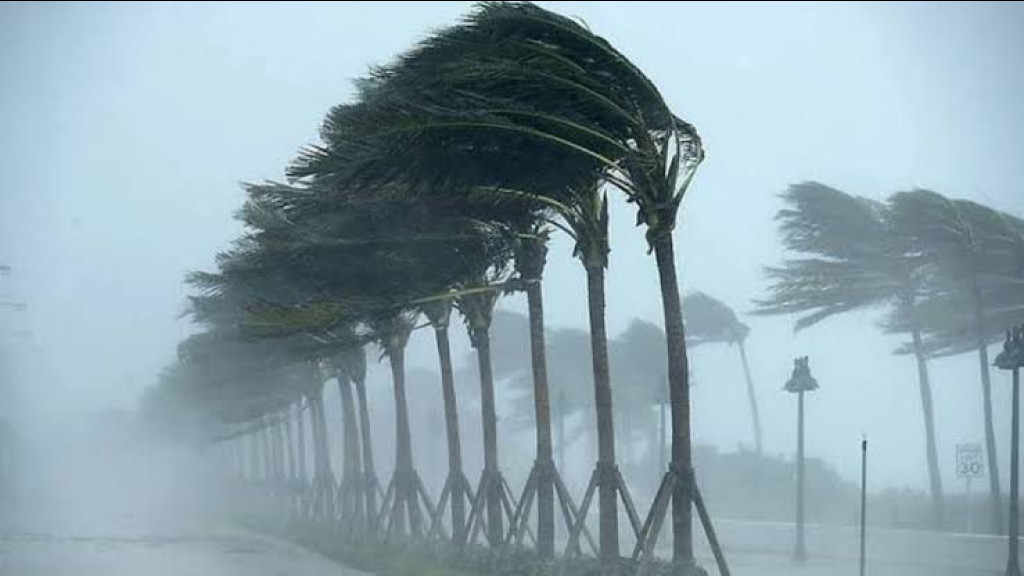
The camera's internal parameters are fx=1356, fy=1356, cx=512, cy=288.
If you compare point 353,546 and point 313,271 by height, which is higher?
point 313,271

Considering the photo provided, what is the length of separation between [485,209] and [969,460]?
1103cm

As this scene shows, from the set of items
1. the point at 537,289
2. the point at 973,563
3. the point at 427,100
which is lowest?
the point at 973,563

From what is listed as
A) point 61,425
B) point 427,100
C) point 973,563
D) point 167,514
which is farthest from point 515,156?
point 61,425

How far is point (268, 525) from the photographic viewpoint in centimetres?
5219

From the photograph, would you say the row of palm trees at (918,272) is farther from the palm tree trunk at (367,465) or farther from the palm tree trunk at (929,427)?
the palm tree trunk at (367,465)

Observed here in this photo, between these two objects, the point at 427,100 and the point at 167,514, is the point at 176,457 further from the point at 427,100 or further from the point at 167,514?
the point at 427,100

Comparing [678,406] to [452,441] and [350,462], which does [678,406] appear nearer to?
[452,441]

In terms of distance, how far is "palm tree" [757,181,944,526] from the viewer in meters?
36.5

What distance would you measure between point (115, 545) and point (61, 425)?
189ft

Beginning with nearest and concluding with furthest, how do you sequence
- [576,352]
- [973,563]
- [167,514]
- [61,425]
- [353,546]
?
[973,563]
[353,546]
[167,514]
[576,352]
[61,425]

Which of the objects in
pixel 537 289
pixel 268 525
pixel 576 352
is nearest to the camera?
pixel 537 289

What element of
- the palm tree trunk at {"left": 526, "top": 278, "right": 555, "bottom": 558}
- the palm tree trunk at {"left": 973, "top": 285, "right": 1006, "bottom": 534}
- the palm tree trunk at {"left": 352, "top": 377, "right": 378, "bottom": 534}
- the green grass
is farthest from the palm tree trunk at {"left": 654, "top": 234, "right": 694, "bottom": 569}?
the palm tree trunk at {"left": 352, "top": 377, "right": 378, "bottom": 534}

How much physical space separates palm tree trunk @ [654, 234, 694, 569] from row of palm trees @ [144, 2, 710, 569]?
0.08 feet

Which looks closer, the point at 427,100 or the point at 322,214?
the point at 427,100
